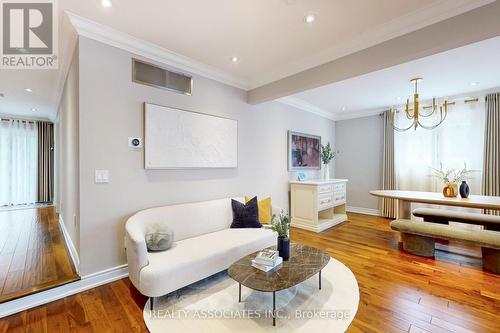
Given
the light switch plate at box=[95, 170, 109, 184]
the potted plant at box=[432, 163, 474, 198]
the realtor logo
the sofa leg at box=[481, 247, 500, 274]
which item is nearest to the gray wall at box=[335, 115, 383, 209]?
the potted plant at box=[432, 163, 474, 198]

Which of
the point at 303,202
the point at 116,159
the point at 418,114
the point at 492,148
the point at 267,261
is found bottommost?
the point at 267,261

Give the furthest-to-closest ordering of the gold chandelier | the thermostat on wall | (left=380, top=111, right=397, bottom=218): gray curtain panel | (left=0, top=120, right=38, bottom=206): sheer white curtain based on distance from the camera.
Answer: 1. (left=0, top=120, right=38, bottom=206): sheer white curtain
2. (left=380, top=111, right=397, bottom=218): gray curtain panel
3. the gold chandelier
4. the thermostat on wall

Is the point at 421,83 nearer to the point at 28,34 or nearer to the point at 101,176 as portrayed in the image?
the point at 101,176

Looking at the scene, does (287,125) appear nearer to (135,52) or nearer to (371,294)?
(135,52)

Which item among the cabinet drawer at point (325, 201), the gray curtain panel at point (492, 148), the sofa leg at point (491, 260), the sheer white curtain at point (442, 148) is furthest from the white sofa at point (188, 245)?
the gray curtain panel at point (492, 148)

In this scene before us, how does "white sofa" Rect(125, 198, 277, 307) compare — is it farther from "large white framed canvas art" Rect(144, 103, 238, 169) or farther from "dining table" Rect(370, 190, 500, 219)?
"dining table" Rect(370, 190, 500, 219)

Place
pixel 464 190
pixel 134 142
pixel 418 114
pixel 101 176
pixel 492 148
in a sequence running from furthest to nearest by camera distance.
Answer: pixel 492 148
pixel 418 114
pixel 464 190
pixel 134 142
pixel 101 176

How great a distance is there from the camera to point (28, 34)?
2428 millimetres

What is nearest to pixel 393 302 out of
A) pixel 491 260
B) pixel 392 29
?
pixel 491 260

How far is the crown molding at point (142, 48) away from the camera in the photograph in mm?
2336

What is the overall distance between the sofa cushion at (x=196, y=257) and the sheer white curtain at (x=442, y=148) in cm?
407

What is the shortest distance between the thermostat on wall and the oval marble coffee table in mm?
1818

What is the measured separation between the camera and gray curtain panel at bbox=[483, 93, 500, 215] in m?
4.07

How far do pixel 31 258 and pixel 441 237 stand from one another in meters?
5.46
